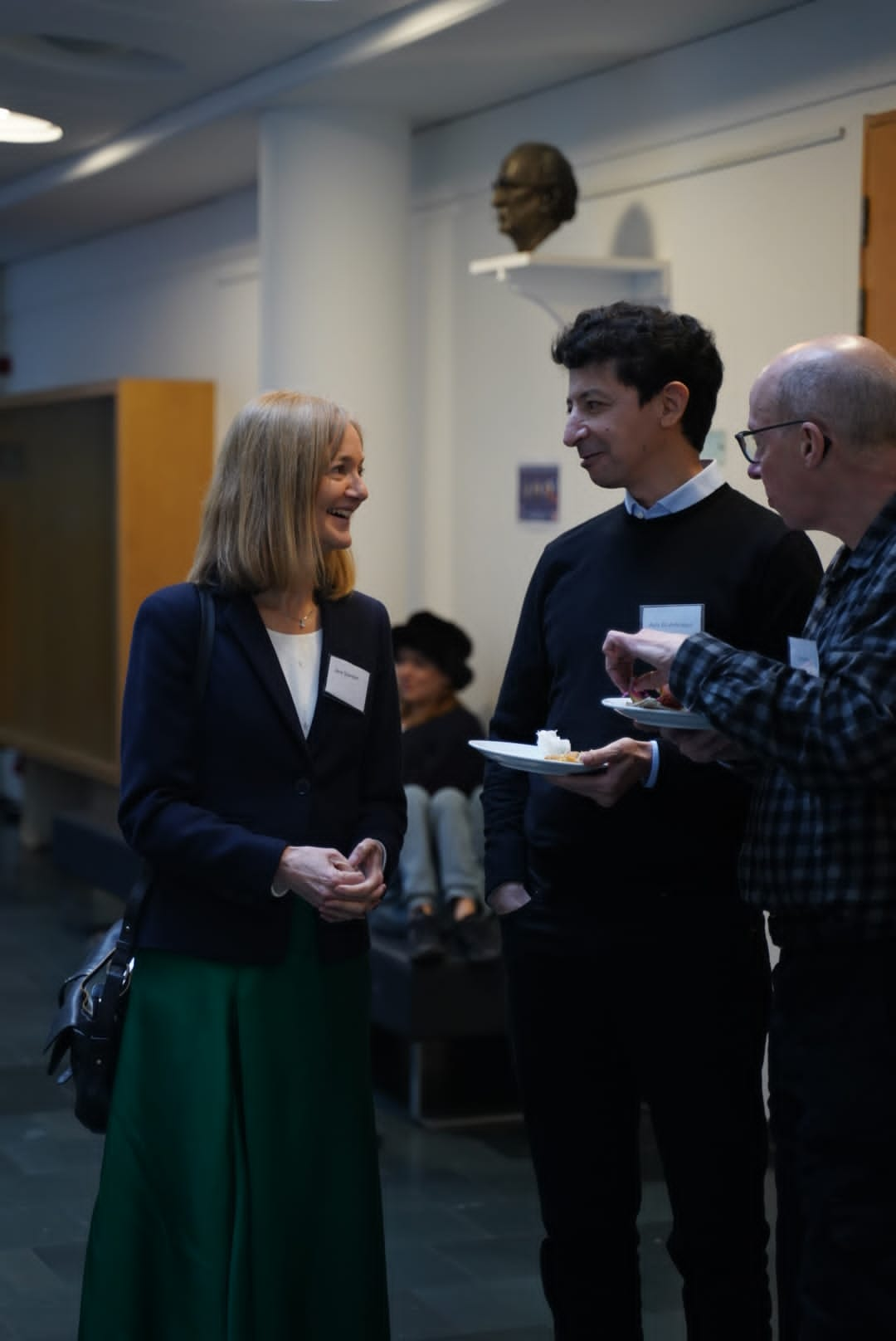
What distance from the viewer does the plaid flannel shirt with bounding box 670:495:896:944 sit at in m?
2.07

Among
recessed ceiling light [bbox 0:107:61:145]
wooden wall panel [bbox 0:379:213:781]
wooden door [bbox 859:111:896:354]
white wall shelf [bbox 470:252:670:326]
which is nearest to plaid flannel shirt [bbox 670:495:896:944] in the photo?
wooden door [bbox 859:111:896:354]

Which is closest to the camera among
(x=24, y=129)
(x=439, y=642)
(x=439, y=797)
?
(x=439, y=797)

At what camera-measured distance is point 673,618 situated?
2.57m

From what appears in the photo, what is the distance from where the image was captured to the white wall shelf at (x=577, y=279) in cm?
512

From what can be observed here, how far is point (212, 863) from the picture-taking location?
8.41ft

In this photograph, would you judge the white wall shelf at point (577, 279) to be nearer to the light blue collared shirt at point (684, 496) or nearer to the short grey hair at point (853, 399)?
the light blue collared shirt at point (684, 496)

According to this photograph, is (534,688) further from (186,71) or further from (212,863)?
(186,71)

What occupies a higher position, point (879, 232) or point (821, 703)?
point (879, 232)

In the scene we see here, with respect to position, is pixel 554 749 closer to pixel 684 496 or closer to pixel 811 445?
pixel 684 496

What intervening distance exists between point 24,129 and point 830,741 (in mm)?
5404

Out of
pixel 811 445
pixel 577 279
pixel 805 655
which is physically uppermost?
pixel 577 279

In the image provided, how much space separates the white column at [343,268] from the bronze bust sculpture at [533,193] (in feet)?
3.10

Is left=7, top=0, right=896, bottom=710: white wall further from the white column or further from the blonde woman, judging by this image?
the blonde woman

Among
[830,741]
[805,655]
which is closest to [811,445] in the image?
[805,655]
